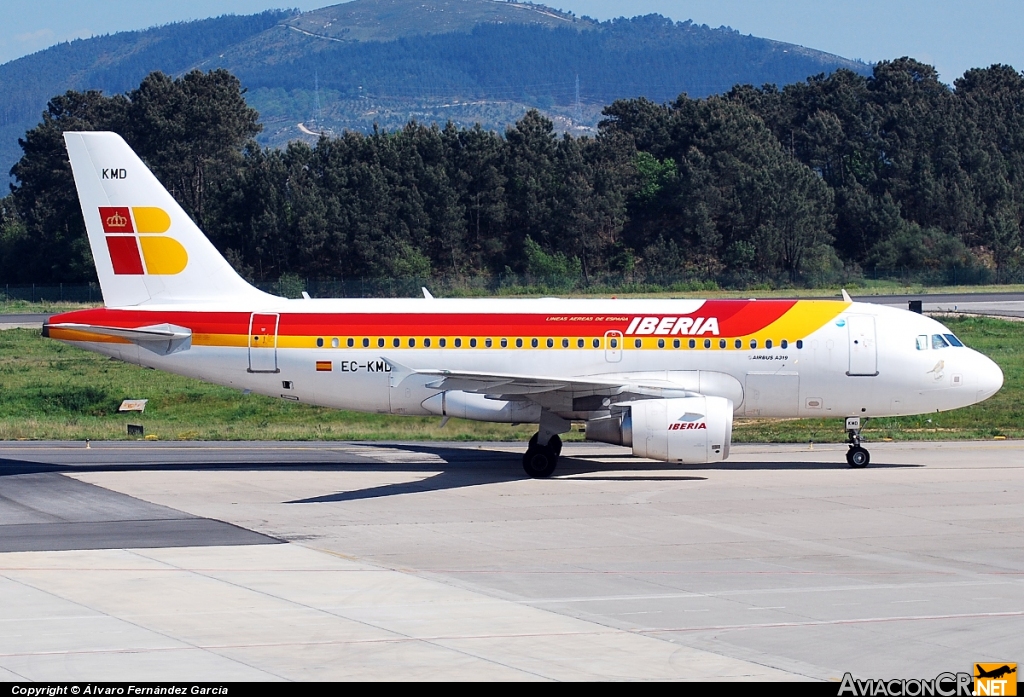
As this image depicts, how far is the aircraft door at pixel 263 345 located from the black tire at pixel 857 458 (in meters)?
14.1

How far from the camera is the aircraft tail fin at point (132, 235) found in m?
30.6

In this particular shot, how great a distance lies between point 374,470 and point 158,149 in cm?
8246

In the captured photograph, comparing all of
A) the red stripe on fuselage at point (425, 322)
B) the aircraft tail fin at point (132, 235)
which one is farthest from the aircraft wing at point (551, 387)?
the aircraft tail fin at point (132, 235)

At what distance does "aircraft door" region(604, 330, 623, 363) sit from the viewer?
99.3ft

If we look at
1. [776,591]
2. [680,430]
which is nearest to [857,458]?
[680,430]

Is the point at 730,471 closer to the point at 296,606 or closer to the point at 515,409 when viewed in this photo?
the point at 515,409

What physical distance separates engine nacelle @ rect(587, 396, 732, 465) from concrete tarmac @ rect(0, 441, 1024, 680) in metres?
0.83

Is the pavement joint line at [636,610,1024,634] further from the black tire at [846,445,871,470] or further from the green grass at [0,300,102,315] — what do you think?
the green grass at [0,300,102,315]

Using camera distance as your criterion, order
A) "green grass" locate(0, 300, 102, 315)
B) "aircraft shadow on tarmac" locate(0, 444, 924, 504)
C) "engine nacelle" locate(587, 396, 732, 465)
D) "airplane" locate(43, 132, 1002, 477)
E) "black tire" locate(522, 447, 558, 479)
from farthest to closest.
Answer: "green grass" locate(0, 300, 102, 315), "airplane" locate(43, 132, 1002, 477), "black tire" locate(522, 447, 558, 479), "aircraft shadow on tarmac" locate(0, 444, 924, 504), "engine nacelle" locate(587, 396, 732, 465)

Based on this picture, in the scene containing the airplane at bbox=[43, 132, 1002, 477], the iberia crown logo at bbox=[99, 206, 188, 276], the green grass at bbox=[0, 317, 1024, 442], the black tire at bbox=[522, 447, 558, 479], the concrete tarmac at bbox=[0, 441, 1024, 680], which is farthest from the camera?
the green grass at bbox=[0, 317, 1024, 442]

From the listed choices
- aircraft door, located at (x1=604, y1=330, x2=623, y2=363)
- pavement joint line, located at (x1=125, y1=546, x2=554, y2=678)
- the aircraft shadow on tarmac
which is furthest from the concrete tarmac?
aircraft door, located at (x1=604, y1=330, x2=623, y2=363)

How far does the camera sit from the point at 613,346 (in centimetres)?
3033

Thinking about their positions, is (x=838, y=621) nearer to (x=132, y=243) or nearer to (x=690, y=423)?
(x=690, y=423)

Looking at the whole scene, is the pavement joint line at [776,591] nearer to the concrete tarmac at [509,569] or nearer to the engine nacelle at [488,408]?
the concrete tarmac at [509,569]
